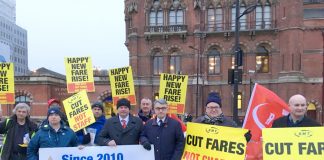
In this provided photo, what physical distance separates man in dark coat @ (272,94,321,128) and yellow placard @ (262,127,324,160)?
215 millimetres

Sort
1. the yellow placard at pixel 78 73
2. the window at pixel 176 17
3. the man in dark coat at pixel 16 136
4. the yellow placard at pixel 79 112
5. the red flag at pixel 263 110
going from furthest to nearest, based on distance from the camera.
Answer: the window at pixel 176 17 → the yellow placard at pixel 78 73 → the yellow placard at pixel 79 112 → the red flag at pixel 263 110 → the man in dark coat at pixel 16 136

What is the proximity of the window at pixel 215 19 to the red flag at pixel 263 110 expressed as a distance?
32057mm

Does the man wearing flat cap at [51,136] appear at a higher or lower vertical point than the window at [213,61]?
lower

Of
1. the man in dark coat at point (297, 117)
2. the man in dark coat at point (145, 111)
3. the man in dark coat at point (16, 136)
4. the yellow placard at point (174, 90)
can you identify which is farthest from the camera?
the yellow placard at point (174, 90)

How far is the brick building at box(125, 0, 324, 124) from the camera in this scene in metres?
37.4

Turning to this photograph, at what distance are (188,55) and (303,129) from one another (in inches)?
1340

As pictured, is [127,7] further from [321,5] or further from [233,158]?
[233,158]

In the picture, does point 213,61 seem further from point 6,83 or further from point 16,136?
point 16,136

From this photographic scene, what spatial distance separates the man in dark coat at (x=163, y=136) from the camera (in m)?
6.57

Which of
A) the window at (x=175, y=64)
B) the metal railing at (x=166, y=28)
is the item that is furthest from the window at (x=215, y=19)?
the window at (x=175, y=64)

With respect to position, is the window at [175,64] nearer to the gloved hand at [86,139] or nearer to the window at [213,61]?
the window at [213,61]

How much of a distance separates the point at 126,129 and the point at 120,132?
11 centimetres

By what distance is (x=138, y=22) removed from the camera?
4088 centimetres

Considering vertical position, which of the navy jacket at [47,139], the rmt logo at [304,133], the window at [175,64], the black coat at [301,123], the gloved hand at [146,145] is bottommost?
the gloved hand at [146,145]
